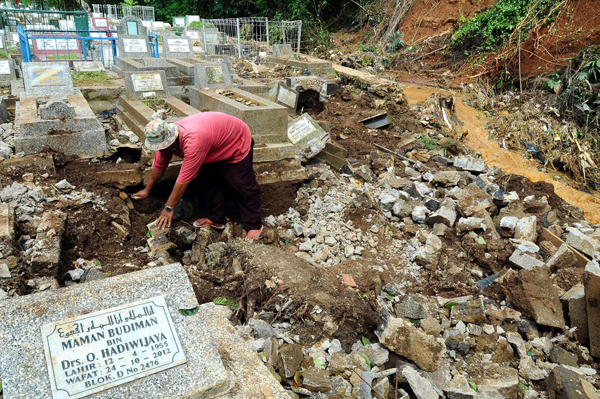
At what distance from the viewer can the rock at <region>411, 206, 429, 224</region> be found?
560 cm

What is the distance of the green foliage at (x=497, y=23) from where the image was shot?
37.0 ft

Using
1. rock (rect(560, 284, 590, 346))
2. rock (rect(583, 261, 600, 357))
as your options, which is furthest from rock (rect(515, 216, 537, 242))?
rock (rect(583, 261, 600, 357))

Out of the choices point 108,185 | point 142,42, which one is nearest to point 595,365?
point 108,185

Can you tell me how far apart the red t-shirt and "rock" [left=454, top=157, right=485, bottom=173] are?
163 inches

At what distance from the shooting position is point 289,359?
9.23 feet

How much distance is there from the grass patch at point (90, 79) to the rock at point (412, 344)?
22.3ft

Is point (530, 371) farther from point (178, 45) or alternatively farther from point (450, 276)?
point (178, 45)

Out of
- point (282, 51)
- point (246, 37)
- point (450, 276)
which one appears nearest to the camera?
point (450, 276)

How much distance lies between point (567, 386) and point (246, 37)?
1673 cm

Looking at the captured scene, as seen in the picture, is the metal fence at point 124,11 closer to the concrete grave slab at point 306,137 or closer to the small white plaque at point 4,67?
the small white plaque at point 4,67

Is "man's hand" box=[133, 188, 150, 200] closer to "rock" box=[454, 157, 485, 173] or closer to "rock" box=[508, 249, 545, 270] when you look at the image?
"rock" box=[508, 249, 545, 270]


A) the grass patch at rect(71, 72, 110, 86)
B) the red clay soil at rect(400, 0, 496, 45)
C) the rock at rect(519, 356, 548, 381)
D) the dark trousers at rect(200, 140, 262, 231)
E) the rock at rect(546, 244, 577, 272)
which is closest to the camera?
the rock at rect(519, 356, 548, 381)

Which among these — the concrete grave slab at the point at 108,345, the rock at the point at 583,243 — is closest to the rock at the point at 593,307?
the rock at the point at 583,243

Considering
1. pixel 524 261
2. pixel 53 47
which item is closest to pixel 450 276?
pixel 524 261
